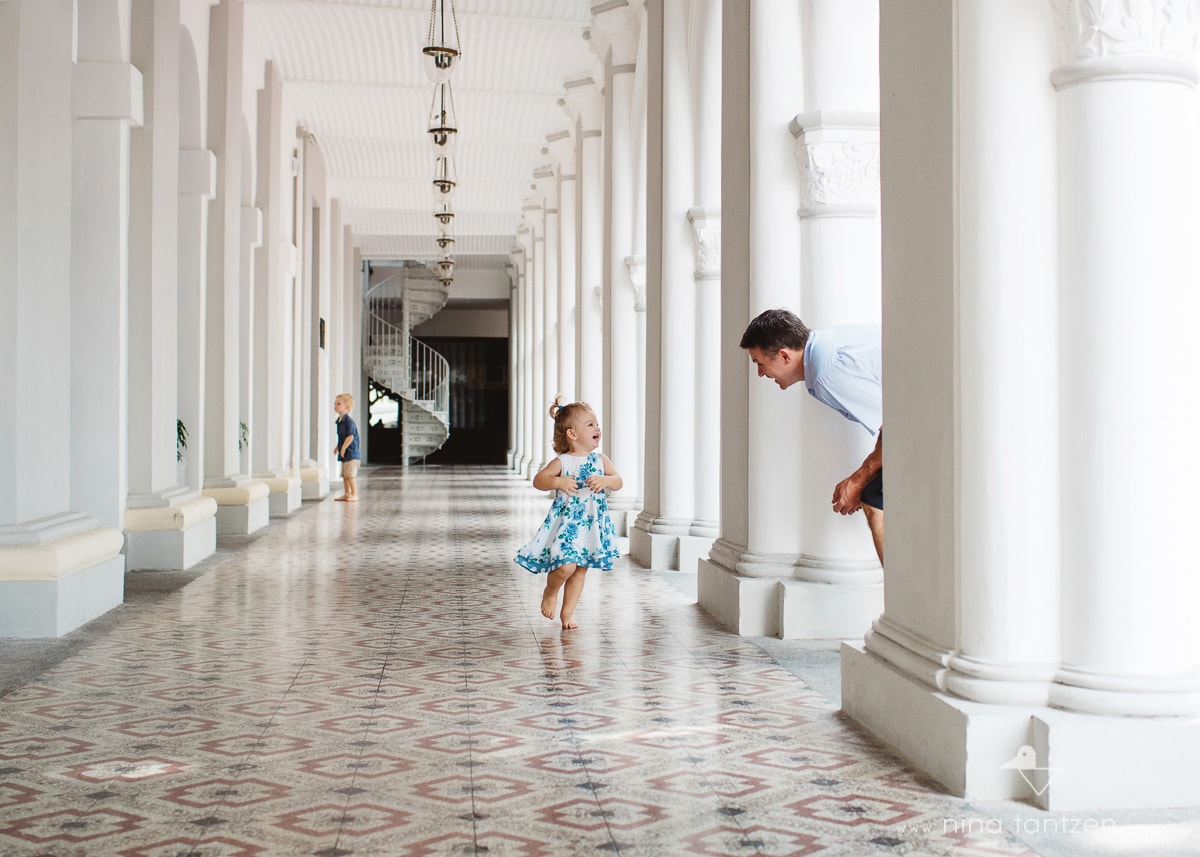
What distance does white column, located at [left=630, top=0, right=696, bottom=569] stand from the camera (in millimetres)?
9828

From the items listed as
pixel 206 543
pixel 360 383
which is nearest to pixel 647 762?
pixel 206 543

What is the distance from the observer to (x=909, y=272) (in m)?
4.32

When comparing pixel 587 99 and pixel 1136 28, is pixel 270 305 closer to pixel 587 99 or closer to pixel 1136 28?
pixel 587 99

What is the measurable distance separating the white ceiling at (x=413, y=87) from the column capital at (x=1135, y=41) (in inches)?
472

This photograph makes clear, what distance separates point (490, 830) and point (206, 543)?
7840 millimetres

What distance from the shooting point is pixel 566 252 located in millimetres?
20734

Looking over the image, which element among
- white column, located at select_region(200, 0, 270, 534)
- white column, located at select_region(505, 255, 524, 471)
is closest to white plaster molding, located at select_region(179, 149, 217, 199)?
white column, located at select_region(200, 0, 270, 534)

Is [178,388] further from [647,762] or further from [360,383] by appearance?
[360,383]

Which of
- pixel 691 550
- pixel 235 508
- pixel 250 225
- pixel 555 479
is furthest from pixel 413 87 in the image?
pixel 555 479

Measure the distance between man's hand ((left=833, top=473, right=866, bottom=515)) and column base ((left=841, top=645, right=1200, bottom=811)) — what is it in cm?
165

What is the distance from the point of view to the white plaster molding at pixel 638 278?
12539 mm

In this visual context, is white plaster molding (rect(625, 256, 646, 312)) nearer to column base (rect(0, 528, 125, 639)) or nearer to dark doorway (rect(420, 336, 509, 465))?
column base (rect(0, 528, 125, 639))

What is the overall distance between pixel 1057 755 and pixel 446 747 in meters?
2.00

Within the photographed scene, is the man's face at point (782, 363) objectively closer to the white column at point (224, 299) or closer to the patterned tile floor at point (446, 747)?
the patterned tile floor at point (446, 747)
